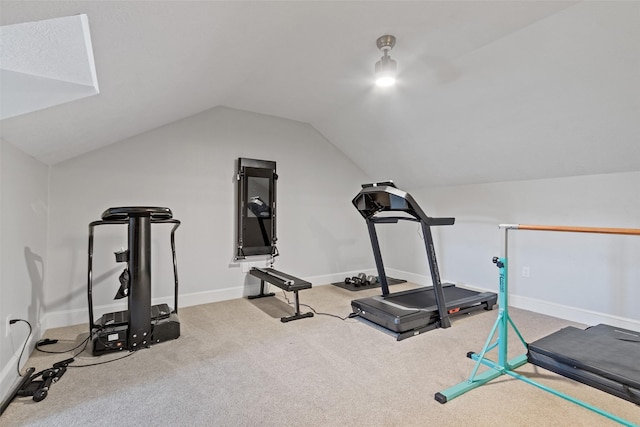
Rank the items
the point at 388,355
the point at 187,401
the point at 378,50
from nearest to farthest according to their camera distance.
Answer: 1. the point at 187,401
2. the point at 388,355
3. the point at 378,50

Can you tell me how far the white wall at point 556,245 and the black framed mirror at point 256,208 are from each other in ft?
8.28

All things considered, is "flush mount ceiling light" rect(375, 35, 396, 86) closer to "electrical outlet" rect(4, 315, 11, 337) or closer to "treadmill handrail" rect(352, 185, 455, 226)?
"treadmill handrail" rect(352, 185, 455, 226)

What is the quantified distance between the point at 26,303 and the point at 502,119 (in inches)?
179

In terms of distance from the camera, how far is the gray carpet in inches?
66.4

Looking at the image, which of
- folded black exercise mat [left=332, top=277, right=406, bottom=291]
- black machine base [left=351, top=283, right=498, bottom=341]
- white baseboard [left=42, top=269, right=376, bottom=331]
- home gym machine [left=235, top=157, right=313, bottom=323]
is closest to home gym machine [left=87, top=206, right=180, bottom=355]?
white baseboard [left=42, top=269, right=376, bottom=331]

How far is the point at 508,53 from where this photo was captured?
244 centimetres

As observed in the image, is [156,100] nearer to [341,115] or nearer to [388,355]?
[341,115]

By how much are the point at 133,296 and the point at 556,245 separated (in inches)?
167

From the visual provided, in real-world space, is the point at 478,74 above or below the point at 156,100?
above

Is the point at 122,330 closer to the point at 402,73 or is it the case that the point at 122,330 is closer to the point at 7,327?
the point at 7,327

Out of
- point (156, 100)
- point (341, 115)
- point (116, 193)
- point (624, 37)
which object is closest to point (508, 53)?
point (624, 37)

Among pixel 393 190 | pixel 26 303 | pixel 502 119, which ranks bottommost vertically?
pixel 26 303

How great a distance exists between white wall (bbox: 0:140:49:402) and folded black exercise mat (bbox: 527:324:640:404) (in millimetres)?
3596

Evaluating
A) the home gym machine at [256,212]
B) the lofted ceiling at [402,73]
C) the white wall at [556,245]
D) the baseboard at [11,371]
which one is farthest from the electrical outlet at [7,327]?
the white wall at [556,245]
